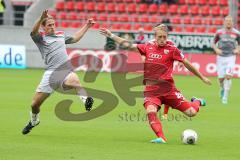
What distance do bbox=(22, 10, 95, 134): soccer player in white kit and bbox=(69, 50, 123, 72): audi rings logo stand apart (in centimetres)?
1921

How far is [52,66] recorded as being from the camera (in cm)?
1446

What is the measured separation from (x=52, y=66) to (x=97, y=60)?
20332mm

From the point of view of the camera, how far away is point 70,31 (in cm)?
3631

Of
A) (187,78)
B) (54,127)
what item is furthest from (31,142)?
(187,78)

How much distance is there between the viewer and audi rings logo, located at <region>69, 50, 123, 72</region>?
112ft

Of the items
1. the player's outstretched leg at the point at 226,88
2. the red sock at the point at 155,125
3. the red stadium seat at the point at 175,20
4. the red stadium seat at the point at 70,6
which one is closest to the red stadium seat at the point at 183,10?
the red stadium seat at the point at 175,20

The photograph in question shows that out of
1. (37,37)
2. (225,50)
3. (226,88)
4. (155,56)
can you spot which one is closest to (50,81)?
(37,37)

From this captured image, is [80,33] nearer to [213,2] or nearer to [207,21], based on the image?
[207,21]

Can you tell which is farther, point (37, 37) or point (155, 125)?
point (37, 37)

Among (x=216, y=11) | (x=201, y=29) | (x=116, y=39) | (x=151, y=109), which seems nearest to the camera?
(x=151, y=109)

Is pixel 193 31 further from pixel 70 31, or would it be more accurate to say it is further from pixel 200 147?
pixel 200 147

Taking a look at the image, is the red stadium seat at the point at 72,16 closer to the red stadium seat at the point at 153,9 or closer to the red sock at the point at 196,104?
the red stadium seat at the point at 153,9

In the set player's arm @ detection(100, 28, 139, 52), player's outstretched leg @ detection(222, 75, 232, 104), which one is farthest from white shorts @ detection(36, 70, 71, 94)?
player's outstretched leg @ detection(222, 75, 232, 104)

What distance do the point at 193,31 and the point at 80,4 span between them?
6308 mm
